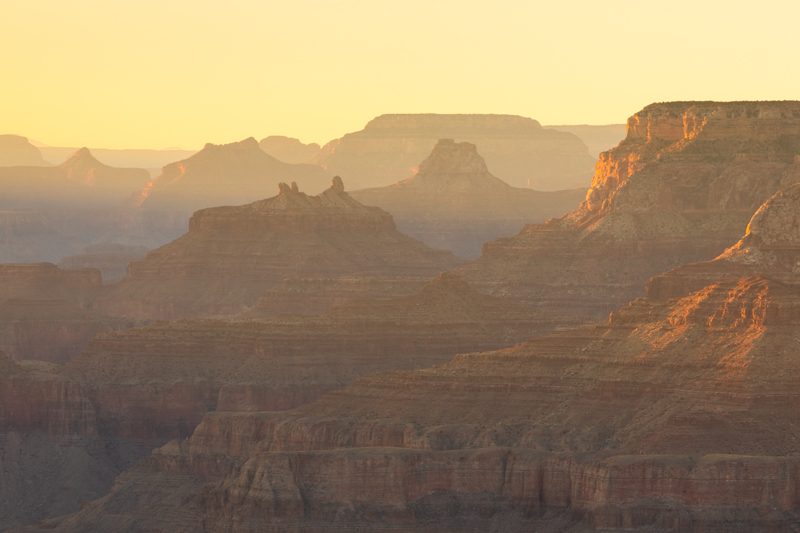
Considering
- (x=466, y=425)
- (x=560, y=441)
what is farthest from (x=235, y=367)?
(x=560, y=441)

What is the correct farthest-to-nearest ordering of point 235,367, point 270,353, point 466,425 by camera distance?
point 235,367 < point 270,353 < point 466,425

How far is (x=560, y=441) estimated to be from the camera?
131 meters

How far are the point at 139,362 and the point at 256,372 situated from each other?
30.5ft

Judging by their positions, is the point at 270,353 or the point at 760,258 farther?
the point at 270,353

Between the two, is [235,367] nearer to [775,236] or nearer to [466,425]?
[775,236]

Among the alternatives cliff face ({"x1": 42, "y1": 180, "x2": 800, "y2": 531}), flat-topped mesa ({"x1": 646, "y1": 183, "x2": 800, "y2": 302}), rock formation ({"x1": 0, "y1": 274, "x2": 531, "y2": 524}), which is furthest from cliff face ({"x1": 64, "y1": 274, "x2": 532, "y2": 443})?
cliff face ({"x1": 42, "y1": 180, "x2": 800, "y2": 531})

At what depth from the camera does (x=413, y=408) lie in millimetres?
139750

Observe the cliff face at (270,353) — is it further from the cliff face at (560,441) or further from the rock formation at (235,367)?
the cliff face at (560,441)

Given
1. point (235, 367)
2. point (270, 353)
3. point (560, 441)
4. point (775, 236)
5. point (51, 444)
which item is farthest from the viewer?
point (235, 367)

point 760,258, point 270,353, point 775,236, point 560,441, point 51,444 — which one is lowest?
point 51,444

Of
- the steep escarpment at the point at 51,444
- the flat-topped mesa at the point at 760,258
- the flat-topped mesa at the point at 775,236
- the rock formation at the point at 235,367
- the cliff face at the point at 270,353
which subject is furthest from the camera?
the cliff face at the point at 270,353

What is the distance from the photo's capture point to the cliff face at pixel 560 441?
121 metres

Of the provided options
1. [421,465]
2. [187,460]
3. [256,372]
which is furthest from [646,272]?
[421,465]

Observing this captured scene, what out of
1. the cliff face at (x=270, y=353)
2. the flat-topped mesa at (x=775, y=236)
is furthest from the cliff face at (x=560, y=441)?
the cliff face at (x=270, y=353)
